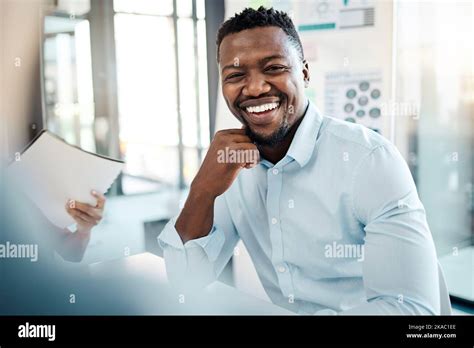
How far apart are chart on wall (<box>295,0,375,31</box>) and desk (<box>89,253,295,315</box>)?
79cm

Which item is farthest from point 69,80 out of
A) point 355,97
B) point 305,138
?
point 355,97

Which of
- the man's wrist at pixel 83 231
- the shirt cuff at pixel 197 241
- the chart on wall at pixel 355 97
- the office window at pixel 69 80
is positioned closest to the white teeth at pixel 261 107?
the chart on wall at pixel 355 97

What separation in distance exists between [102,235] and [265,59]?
68cm

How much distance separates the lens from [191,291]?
49.9 inches

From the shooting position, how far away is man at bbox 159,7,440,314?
1.10 m

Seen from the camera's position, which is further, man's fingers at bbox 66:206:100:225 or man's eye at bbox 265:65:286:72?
man's fingers at bbox 66:206:100:225

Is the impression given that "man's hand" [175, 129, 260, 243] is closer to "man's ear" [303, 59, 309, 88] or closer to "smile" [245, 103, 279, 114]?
"smile" [245, 103, 279, 114]

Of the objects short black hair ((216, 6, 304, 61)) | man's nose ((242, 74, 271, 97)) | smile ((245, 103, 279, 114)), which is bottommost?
smile ((245, 103, 279, 114))

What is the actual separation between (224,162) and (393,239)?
18.8 inches

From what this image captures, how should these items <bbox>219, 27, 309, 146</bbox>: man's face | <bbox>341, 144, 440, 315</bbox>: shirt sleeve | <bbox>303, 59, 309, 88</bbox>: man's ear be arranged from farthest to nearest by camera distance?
<bbox>303, 59, 309, 88</bbox>: man's ear, <bbox>219, 27, 309, 146</bbox>: man's face, <bbox>341, 144, 440, 315</bbox>: shirt sleeve

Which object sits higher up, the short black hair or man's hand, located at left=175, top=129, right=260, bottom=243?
the short black hair

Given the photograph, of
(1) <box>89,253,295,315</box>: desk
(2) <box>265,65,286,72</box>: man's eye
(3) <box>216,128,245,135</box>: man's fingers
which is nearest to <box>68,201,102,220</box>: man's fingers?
(1) <box>89,253,295,315</box>: desk

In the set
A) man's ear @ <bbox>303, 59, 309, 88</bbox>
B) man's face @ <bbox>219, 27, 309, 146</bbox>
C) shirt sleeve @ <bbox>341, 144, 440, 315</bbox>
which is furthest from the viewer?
man's ear @ <bbox>303, 59, 309, 88</bbox>
